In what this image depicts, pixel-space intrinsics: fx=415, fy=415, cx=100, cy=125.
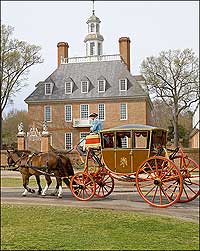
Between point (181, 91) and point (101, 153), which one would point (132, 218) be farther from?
point (181, 91)

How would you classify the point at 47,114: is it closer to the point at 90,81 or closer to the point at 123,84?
the point at 90,81

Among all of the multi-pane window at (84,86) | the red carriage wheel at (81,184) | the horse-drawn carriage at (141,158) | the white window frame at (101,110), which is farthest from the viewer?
the multi-pane window at (84,86)

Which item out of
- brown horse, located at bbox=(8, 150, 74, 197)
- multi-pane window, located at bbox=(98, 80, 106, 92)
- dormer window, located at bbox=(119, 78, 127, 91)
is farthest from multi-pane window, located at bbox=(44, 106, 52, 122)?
brown horse, located at bbox=(8, 150, 74, 197)

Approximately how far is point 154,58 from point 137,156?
31.3m

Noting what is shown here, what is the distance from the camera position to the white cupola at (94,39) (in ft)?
174

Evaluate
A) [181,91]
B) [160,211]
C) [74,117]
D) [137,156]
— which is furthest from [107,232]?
[74,117]

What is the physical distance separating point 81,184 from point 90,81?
1374 inches

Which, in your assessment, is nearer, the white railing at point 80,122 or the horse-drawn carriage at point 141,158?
the horse-drawn carriage at point 141,158

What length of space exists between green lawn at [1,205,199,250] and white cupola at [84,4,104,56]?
44856 millimetres

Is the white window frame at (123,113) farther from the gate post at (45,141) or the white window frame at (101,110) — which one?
the gate post at (45,141)

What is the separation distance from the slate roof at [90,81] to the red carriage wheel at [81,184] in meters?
31.5

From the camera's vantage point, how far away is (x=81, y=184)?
11891mm

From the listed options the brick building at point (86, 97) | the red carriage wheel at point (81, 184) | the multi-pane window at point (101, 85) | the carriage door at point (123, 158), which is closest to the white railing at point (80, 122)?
the brick building at point (86, 97)

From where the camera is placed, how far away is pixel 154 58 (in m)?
40.9
